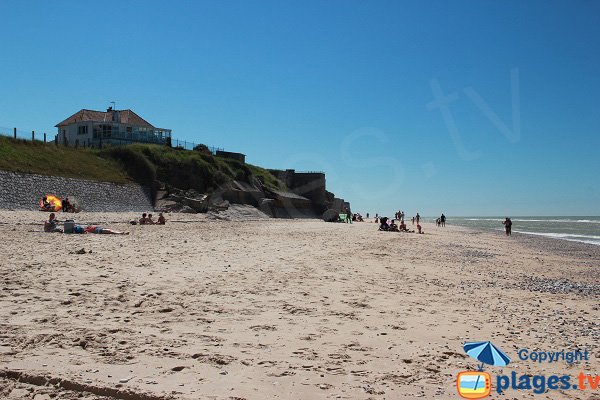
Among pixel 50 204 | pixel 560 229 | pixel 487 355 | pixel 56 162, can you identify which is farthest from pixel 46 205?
pixel 560 229

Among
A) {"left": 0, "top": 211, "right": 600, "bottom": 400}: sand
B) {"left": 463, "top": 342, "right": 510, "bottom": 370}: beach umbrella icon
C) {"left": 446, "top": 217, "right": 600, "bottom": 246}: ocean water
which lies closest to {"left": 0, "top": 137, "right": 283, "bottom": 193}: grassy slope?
{"left": 0, "top": 211, "right": 600, "bottom": 400}: sand

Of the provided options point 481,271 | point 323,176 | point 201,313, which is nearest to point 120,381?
point 201,313

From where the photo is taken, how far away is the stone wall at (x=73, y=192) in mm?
32025

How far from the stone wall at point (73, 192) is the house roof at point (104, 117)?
20.4 m

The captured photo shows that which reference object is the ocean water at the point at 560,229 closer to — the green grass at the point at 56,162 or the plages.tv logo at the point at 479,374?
the plages.tv logo at the point at 479,374

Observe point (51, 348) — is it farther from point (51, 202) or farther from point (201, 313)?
point (51, 202)

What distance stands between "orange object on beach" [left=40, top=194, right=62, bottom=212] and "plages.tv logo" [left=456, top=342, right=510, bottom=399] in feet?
101

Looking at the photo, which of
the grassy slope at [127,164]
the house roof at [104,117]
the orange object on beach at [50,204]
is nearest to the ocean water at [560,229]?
the grassy slope at [127,164]

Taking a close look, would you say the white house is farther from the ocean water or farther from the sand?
the sand

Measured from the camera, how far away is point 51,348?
5.31 metres

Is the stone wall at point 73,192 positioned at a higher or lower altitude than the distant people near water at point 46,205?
higher

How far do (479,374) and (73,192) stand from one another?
37734 millimetres

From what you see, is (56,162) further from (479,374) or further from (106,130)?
(479,374)

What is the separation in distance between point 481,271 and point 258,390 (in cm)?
1173
